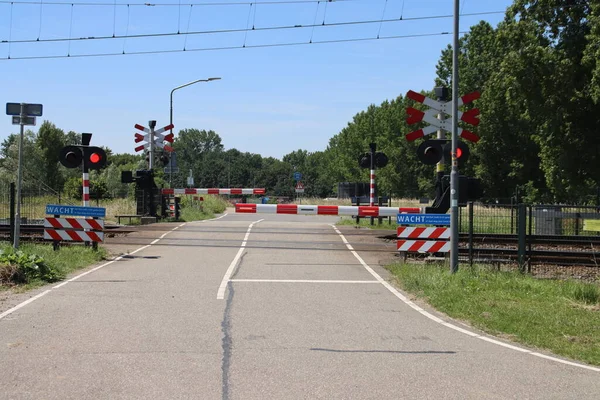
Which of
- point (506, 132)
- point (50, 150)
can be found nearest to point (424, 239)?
point (506, 132)

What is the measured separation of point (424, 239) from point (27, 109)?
32.1 feet

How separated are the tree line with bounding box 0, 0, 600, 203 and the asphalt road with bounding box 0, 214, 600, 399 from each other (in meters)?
15.9

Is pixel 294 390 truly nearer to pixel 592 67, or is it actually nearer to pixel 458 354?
pixel 458 354

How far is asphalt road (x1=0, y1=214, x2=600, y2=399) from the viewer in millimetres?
5797

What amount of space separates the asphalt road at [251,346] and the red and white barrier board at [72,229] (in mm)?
2994

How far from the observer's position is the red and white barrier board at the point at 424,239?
576 inches

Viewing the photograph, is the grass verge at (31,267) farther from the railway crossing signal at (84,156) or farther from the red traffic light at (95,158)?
the red traffic light at (95,158)

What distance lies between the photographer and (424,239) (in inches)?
586

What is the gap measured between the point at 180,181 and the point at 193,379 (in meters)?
113

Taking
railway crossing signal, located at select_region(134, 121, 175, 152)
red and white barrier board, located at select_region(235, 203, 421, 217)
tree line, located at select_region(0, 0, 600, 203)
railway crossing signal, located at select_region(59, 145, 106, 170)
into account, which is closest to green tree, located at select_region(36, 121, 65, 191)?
tree line, located at select_region(0, 0, 600, 203)

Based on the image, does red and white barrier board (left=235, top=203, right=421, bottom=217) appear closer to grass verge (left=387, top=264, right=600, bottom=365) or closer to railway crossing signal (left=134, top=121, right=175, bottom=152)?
grass verge (left=387, top=264, right=600, bottom=365)

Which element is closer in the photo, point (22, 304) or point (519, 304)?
point (22, 304)

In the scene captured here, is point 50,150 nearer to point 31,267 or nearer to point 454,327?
point 31,267

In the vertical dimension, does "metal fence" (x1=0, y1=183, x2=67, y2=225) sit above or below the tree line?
below
